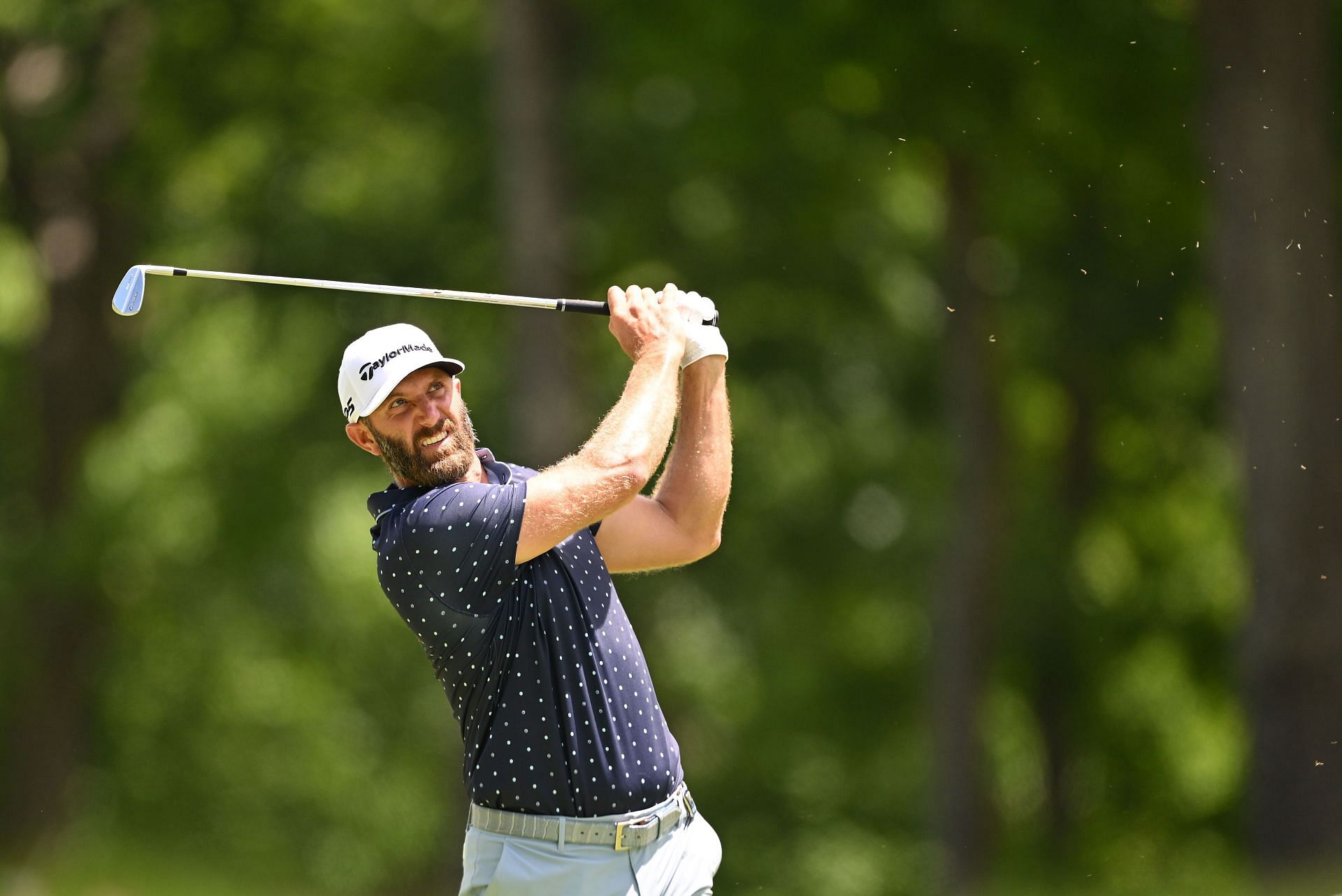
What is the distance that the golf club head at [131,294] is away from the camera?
488cm

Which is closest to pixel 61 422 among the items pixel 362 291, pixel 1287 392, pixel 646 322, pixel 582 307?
pixel 1287 392

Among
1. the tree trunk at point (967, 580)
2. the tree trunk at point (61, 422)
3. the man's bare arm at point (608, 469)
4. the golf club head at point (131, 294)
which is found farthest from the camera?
the tree trunk at point (61, 422)

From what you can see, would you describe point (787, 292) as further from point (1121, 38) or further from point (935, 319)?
point (1121, 38)

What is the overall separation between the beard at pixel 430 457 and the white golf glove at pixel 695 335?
1.86 feet

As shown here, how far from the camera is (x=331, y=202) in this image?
47.9 feet

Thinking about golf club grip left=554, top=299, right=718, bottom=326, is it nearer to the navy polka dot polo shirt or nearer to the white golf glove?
the white golf glove

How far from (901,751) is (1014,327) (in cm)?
479

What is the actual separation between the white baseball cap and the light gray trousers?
37.1 inches

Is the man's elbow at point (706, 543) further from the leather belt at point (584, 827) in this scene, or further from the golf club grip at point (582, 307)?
the leather belt at point (584, 827)

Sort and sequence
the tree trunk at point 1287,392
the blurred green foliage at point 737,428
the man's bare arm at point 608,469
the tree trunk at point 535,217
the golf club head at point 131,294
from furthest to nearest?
1. the blurred green foliage at point 737,428
2. the tree trunk at point 535,217
3. the tree trunk at point 1287,392
4. the golf club head at point 131,294
5. the man's bare arm at point 608,469

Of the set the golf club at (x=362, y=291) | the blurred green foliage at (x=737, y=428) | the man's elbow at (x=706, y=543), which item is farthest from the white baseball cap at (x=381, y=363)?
the blurred green foliage at (x=737, y=428)

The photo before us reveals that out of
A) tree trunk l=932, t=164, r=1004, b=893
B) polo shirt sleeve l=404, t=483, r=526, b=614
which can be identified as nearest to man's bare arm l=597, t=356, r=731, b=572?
polo shirt sleeve l=404, t=483, r=526, b=614

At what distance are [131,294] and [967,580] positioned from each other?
9884 mm

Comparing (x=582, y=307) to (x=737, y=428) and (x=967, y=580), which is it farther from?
(x=737, y=428)
